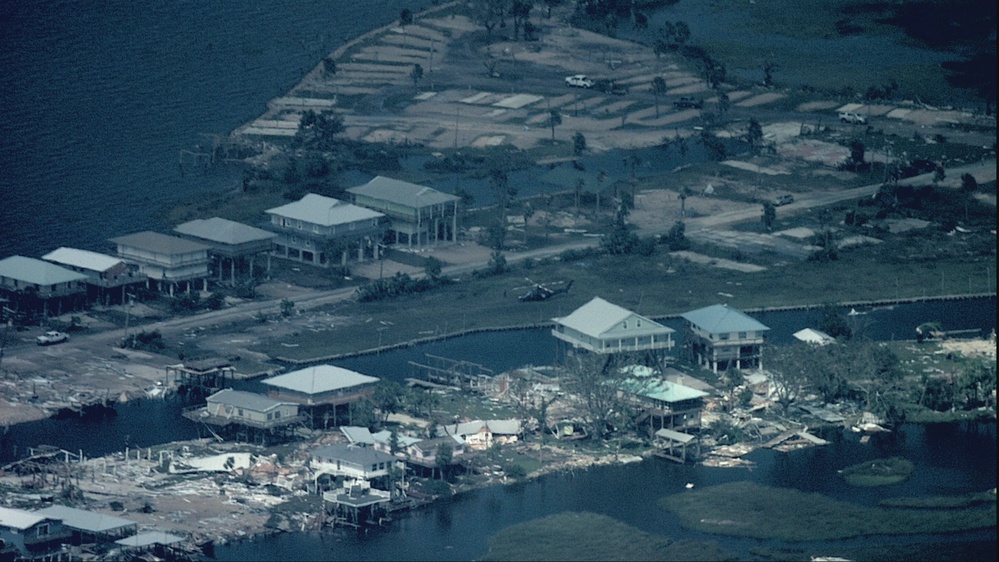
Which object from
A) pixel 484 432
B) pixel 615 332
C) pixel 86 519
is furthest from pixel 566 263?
pixel 86 519

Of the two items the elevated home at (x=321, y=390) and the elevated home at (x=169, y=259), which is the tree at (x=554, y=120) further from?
the elevated home at (x=321, y=390)

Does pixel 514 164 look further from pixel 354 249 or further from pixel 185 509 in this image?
pixel 185 509

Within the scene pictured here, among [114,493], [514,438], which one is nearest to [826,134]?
[514,438]

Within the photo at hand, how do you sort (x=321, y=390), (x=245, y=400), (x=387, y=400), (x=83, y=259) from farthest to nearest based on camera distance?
(x=83, y=259) < (x=387, y=400) < (x=321, y=390) < (x=245, y=400)

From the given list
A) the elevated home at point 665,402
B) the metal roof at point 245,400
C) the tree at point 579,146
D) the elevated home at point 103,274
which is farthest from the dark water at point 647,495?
the tree at point 579,146

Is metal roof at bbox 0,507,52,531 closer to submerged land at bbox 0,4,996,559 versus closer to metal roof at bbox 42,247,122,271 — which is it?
submerged land at bbox 0,4,996,559

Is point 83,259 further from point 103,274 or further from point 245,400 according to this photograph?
point 245,400

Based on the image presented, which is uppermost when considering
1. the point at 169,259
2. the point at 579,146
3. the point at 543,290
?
the point at 579,146

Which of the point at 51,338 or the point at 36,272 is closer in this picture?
the point at 51,338
